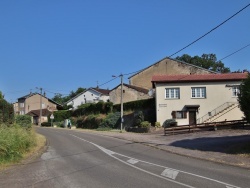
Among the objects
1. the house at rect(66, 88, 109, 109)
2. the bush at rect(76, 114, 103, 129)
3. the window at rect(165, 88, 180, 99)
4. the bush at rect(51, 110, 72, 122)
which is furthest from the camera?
the house at rect(66, 88, 109, 109)

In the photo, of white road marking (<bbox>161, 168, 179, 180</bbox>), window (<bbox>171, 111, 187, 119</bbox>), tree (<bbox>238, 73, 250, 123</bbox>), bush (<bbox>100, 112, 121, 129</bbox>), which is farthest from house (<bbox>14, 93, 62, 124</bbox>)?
white road marking (<bbox>161, 168, 179, 180</bbox>)

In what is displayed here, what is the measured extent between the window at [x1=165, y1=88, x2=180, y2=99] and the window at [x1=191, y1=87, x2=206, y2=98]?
192 cm

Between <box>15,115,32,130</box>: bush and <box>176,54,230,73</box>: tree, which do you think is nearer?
<box>15,115,32,130</box>: bush

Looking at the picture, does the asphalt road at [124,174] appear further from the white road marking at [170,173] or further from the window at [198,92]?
the window at [198,92]

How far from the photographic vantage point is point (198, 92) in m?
Result: 49.0

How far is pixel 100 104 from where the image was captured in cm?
6675

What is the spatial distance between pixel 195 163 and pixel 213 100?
33079mm

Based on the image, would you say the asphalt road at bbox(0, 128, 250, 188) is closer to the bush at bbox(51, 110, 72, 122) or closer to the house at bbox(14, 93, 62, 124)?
the bush at bbox(51, 110, 72, 122)

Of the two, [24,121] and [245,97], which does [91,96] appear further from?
[245,97]

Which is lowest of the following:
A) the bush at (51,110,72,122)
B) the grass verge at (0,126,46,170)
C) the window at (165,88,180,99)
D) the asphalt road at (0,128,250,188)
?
the asphalt road at (0,128,250,188)

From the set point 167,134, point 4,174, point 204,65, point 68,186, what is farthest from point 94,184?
point 204,65

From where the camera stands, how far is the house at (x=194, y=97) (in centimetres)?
4828

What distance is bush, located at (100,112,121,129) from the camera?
5730 centimetres

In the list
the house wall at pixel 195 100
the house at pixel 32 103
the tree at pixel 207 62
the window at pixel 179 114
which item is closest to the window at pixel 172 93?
the house wall at pixel 195 100
